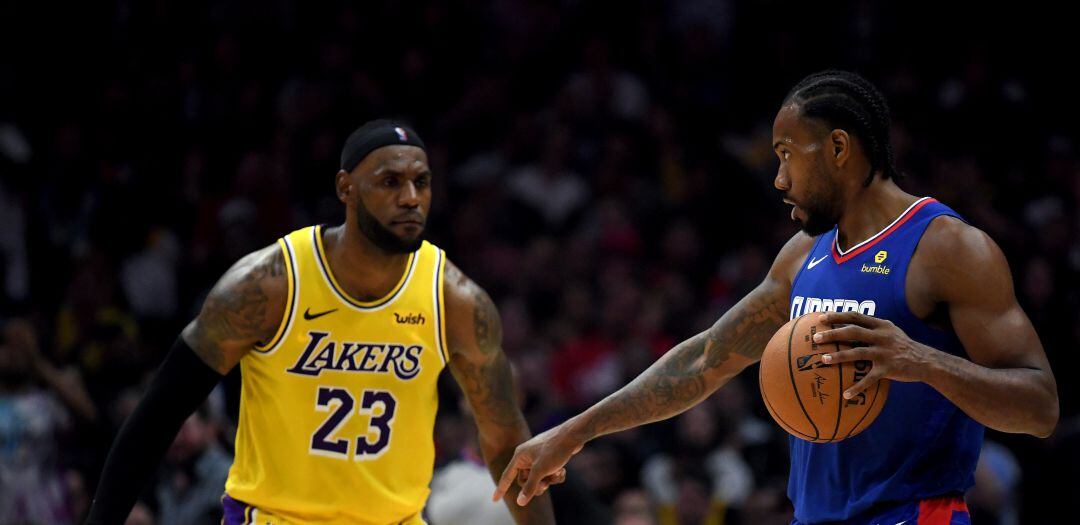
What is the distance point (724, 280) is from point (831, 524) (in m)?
6.68

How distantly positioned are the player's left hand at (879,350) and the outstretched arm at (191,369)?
230 cm

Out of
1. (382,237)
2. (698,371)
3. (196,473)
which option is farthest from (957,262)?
(196,473)

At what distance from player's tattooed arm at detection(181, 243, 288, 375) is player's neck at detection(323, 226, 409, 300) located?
221 mm

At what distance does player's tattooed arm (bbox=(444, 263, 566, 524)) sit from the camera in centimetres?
537

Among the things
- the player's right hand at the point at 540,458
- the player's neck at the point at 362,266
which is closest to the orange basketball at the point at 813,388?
the player's right hand at the point at 540,458

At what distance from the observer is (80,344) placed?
10695 mm

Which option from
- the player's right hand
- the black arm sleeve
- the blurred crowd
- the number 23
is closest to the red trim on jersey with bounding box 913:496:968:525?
the player's right hand

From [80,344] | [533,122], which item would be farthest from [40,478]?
[533,122]

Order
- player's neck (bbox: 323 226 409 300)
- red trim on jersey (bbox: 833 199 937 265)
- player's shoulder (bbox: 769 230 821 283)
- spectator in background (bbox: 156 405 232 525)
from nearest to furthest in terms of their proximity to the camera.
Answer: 1. red trim on jersey (bbox: 833 199 937 265)
2. player's shoulder (bbox: 769 230 821 283)
3. player's neck (bbox: 323 226 409 300)
4. spectator in background (bbox: 156 405 232 525)

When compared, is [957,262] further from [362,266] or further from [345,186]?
[345,186]

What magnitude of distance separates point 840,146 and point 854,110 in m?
0.12

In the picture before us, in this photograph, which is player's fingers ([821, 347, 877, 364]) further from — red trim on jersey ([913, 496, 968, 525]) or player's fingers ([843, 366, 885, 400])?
red trim on jersey ([913, 496, 968, 525])

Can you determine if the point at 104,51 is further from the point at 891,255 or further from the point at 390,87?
the point at 891,255

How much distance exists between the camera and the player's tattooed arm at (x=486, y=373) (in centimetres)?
537
